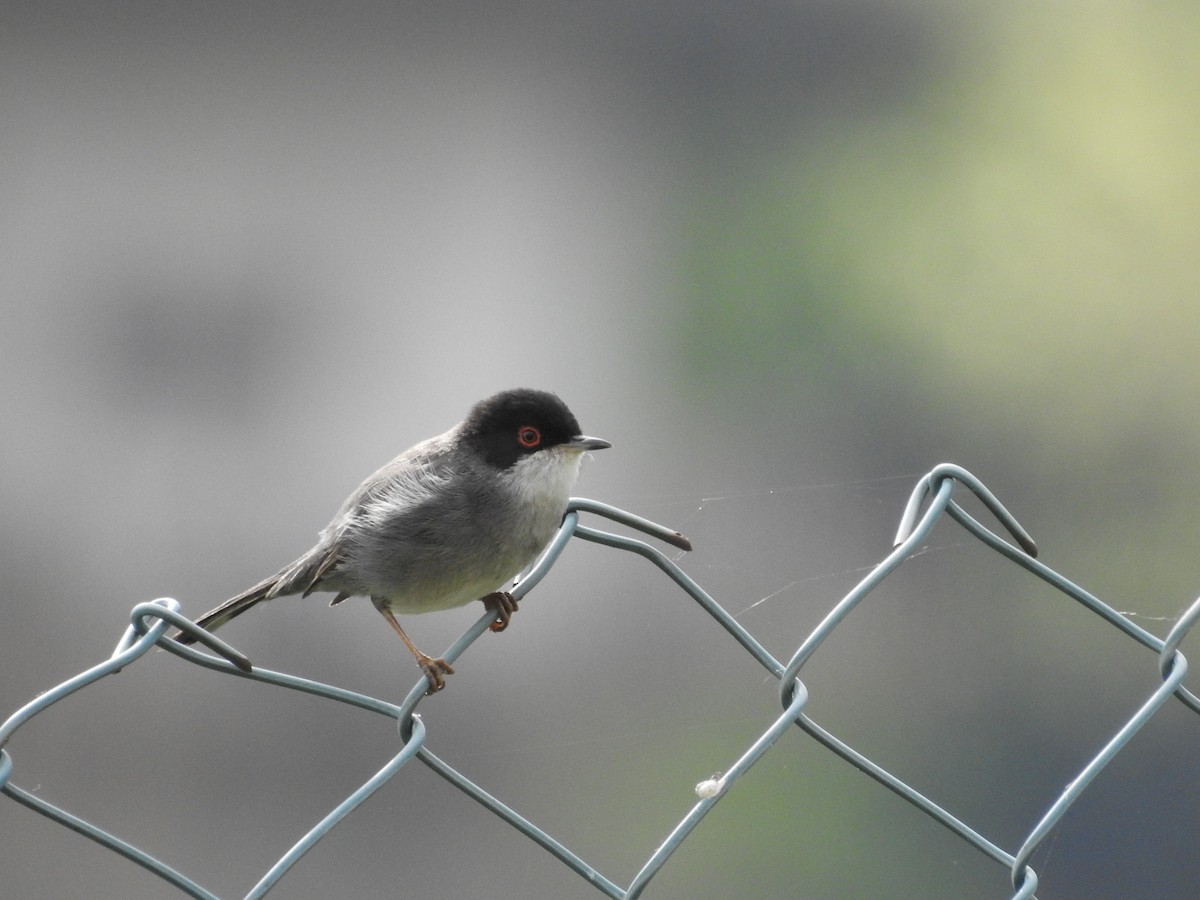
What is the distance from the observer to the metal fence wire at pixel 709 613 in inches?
53.1

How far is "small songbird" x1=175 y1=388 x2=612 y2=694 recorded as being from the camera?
2.75 metres

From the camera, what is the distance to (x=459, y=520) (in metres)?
2.79

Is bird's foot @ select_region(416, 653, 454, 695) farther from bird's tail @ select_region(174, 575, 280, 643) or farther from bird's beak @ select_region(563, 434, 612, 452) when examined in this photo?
bird's beak @ select_region(563, 434, 612, 452)

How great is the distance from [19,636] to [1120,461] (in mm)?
7039

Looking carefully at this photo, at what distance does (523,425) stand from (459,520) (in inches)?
11.7

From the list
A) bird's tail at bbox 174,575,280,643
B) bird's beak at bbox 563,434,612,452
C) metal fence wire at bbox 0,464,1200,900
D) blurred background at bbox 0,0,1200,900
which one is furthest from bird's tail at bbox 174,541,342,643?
blurred background at bbox 0,0,1200,900

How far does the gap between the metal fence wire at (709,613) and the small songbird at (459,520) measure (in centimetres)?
101

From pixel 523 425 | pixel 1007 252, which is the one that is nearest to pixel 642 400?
pixel 1007 252

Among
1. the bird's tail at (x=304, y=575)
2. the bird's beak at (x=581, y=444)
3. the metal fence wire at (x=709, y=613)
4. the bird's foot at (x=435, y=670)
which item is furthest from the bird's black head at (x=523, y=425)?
Answer: the metal fence wire at (x=709, y=613)

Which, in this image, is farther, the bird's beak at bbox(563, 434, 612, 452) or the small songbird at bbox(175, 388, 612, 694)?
the bird's beak at bbox(563, 434, 612, 452)

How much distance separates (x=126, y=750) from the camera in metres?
6.95

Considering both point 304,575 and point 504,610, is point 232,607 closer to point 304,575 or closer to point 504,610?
point 304,575

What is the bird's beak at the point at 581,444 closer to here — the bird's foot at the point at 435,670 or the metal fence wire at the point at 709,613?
the bird's foot at the point at 435,670

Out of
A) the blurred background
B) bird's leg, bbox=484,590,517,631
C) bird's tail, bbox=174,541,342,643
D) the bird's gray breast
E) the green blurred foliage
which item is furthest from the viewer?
the green blurred foliage
